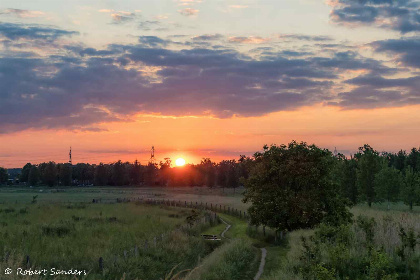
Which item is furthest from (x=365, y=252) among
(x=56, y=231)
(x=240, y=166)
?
(x=240, y=166)

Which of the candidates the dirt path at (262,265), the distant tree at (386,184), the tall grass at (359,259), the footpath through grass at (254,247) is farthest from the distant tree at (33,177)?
the tall grass at (359,259)

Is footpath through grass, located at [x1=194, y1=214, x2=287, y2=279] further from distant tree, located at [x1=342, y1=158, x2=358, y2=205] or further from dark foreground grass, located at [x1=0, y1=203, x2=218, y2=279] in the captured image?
distant tree, located at [x1=342, y1=158, x2=358, y2=205]

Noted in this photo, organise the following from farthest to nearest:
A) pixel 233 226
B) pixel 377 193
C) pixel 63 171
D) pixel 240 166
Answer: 1. pixel 63 171
2. pixel 240 166
3. pixel 377 193
4. pixel 233 226

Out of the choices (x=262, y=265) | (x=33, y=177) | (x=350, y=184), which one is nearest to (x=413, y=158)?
(x=350, y=184)

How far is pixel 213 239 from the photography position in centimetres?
3675

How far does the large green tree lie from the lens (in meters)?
37.0

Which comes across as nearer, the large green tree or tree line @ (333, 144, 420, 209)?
the large green tree

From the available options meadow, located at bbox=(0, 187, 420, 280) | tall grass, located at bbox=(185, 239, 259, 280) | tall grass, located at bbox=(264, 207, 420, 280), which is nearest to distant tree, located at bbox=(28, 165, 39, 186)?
meadow, located at bbox=(0, 187, 420, 280)

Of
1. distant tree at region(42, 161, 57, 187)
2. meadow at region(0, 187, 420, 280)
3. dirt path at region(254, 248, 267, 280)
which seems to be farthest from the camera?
distant tree at region(42, 161, 57, 187)

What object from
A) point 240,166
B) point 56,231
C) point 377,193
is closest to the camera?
point 56,231

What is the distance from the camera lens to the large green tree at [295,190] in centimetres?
3697

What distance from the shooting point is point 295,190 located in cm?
3900

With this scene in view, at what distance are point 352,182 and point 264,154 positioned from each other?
165 ft

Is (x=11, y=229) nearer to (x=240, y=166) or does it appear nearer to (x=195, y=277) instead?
(x=195, y=277)
